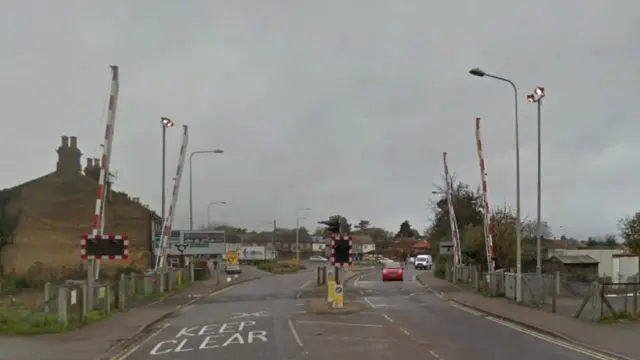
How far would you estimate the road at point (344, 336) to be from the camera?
1497 cm

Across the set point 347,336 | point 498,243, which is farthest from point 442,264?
point 347,336

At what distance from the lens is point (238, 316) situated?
84.5 ft

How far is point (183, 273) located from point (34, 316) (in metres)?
32.4

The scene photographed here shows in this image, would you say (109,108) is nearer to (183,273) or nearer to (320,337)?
(320,337)

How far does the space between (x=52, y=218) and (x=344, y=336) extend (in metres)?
43.4

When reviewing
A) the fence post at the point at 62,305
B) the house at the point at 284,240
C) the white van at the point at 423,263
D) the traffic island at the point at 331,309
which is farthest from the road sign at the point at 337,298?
the house at the point at 284,240

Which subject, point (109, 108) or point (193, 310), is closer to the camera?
point (109, 108)

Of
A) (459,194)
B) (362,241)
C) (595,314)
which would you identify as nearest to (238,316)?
(595,314)

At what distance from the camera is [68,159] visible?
5750cm

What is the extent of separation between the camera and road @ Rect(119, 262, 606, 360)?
14969 mm

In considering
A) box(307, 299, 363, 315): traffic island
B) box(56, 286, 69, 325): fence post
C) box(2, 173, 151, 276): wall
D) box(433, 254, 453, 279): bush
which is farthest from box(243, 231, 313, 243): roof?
box(56, 286, 69, 325): fence post

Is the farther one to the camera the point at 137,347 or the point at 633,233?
the point at 633,233

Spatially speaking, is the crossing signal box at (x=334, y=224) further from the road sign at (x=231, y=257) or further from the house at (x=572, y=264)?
the road sign at (x=231, y=257)

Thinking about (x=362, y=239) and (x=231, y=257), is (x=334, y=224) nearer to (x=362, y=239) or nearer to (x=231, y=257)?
(x=231, y=257)
